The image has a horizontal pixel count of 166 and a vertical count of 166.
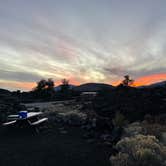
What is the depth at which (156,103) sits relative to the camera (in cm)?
1227

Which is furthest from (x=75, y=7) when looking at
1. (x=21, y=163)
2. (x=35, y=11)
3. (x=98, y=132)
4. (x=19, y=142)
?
(x=21, y=163)

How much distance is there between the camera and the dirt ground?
223 inches

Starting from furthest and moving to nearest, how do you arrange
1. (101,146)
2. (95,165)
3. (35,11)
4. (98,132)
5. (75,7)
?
(35,11) → (75,7) → (98,132) → (101,146) → (95,165)

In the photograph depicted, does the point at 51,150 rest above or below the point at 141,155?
below

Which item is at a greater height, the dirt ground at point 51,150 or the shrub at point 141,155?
the shrub at point 141,155

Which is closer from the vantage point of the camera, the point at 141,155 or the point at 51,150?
the point at 141,155

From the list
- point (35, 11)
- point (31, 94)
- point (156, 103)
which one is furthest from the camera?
point (31, 94)

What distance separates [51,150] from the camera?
6672mm

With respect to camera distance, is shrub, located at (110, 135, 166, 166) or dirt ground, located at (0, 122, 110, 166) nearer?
shrub, located at (110, 135, 166, 166)

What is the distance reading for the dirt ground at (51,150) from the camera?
A: 18.6 feet

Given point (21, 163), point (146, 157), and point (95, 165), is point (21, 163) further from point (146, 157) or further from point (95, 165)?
point (146, 157)

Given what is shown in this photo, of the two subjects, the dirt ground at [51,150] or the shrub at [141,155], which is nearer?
the shrub at [141,155]

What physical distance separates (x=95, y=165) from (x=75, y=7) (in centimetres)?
710

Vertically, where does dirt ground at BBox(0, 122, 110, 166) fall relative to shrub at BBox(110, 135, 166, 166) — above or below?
below
